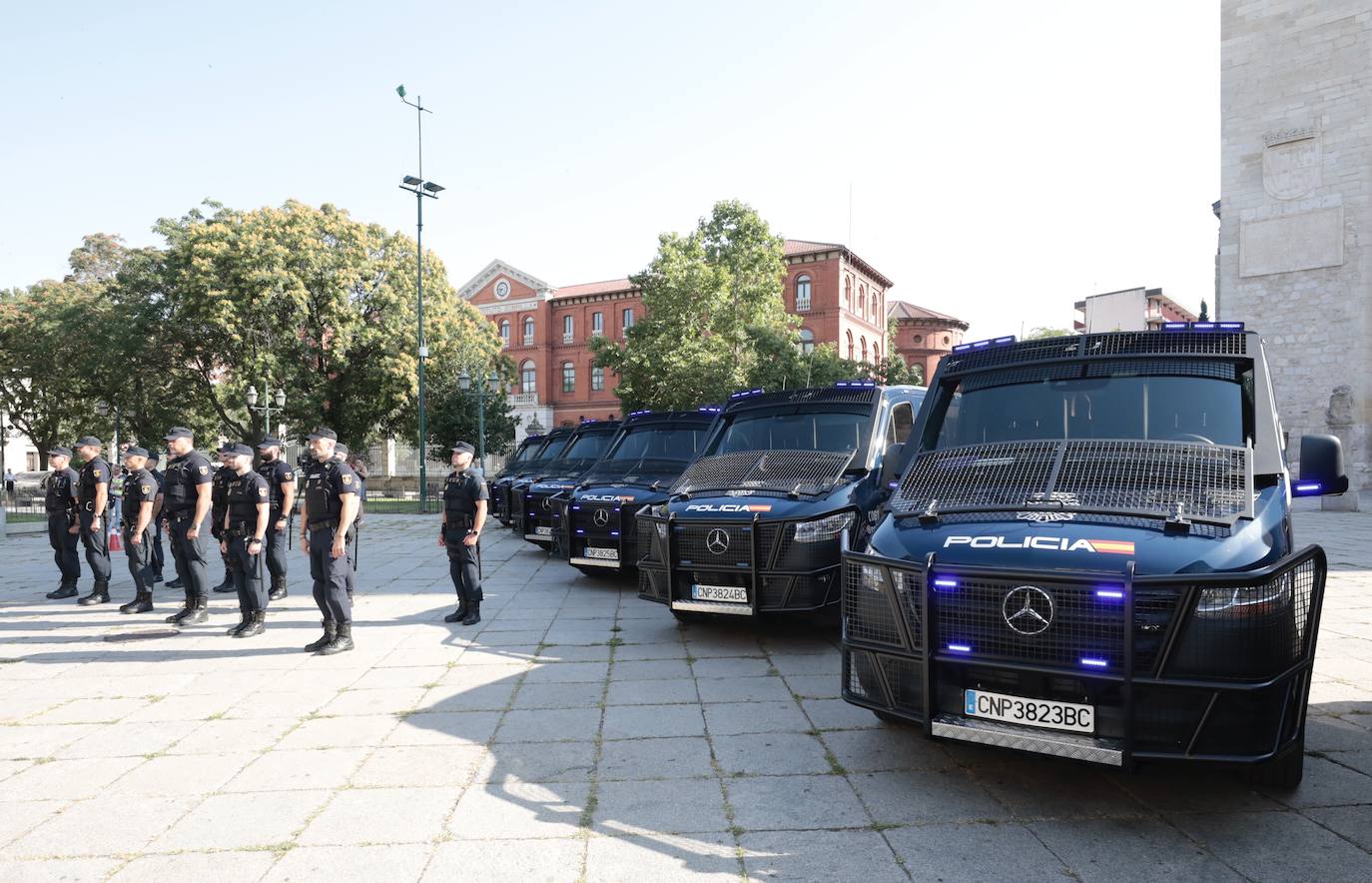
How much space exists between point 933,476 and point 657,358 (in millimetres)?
36063

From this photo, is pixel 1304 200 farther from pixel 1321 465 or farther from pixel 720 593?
pixel 720 593

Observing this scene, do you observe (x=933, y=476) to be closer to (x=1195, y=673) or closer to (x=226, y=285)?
(x=1195, y=673)

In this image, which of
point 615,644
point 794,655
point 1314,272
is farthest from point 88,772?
point 1314,272

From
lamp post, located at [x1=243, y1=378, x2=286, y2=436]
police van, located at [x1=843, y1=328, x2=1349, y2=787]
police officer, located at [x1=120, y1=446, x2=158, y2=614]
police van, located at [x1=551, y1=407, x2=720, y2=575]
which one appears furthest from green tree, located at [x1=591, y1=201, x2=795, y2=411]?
police van, located at [x1=843, y1=328, x2=1349, y2=787]

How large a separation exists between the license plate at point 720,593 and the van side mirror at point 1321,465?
373 centimetres

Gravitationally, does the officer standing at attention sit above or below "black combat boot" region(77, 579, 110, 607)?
above

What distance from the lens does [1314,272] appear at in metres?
28.6

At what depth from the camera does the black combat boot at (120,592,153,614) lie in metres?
9.24

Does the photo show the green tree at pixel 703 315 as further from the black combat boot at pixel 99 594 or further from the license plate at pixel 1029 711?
the license plate at pixel 1029 711

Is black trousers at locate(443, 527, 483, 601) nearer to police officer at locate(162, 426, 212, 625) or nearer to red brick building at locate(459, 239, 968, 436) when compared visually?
police officer at locate(162, 426, 212, 625)

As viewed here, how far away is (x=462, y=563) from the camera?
27.0 ft

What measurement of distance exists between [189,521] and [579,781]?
20.6 ft

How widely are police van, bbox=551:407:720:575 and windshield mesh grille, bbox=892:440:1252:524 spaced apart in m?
4.88

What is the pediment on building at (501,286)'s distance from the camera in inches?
2667
